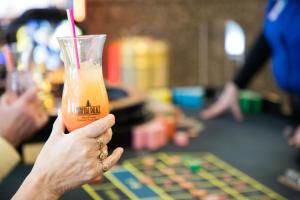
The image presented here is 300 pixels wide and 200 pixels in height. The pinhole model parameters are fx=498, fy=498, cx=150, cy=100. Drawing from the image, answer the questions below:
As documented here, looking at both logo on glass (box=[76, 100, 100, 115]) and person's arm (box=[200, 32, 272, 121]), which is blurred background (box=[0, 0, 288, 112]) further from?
logo on glass (box=[76, 100, 100, 115])

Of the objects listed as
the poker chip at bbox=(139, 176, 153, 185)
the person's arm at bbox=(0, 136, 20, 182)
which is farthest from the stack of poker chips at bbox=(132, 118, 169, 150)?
the person's arm at bbox=(0, 136, 20, 182)

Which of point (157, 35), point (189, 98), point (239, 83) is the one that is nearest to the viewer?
point (239, 83)

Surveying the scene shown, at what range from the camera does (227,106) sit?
3.17 meters

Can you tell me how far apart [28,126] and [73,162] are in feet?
3.06

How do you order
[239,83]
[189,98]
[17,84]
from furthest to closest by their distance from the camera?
[189,98], [239,83], [17,84]


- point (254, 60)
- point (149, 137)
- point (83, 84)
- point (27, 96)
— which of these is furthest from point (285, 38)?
point (83, 84)

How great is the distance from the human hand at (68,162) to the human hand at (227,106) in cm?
196

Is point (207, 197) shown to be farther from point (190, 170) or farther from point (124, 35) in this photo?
point (124, 35)

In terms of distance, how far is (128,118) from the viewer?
2619 millimetres

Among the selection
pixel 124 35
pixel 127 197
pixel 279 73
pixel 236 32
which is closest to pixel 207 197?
pixel 127 197

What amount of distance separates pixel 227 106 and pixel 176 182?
4.35ft

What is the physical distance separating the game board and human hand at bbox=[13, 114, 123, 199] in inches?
21.4

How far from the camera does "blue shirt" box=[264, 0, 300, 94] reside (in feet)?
9.04

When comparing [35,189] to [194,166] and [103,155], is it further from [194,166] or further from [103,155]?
[194,166]
